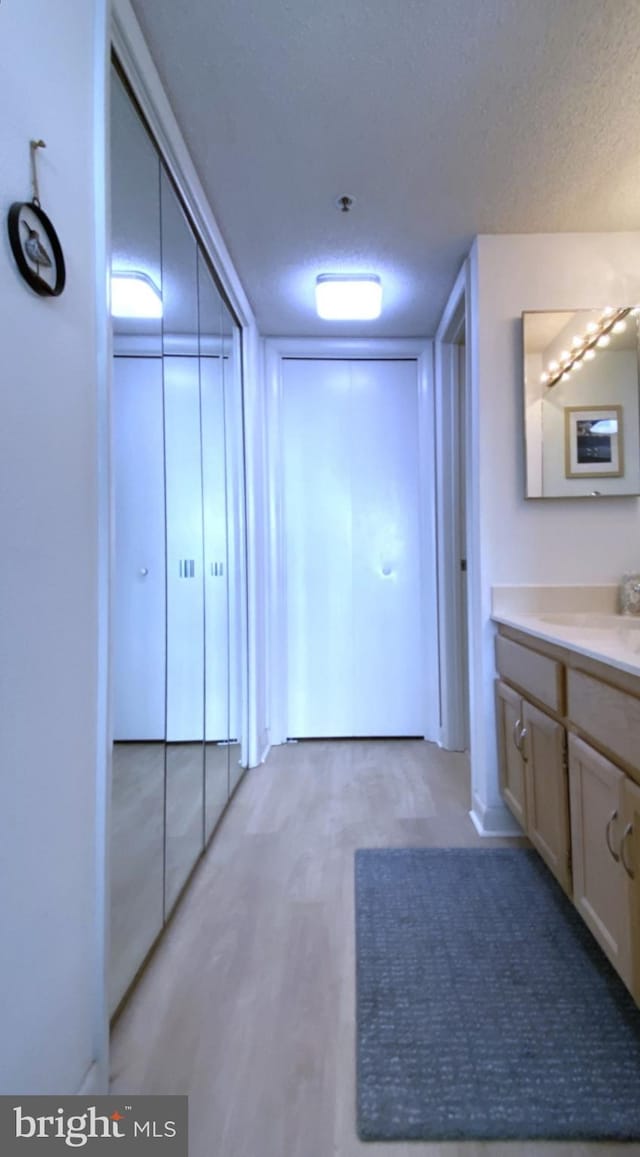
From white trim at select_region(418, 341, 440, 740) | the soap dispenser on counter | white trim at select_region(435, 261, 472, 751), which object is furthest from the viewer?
white trim at select_region(418, 341, 440, 740)

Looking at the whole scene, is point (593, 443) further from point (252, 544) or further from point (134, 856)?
point (134, 856)

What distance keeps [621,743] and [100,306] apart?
1.33m

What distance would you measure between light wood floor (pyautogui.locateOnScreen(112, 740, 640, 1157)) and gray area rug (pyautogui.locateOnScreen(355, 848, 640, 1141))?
0.03 meters

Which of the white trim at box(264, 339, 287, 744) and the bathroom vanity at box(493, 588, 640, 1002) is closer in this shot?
the bathroom vanity at box(493, 588, 640, 1002)

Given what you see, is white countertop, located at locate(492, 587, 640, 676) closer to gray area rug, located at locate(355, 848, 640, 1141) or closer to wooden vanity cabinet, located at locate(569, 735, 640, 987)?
wooden vanity cabinet, located at locate(569, 735, 640, 987)

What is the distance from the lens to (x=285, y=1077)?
39.5 inches

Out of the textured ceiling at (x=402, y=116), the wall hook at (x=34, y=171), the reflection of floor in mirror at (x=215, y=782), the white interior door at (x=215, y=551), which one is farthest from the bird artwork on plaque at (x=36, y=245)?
the reflection of floor in mirror at (x=215, y=782)

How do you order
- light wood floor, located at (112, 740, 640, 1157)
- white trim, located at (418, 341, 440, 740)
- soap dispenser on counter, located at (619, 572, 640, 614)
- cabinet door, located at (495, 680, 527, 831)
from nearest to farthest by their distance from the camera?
light wood floor, located at (112, 740, 640, 1157) → cabinet door, located at (495, 680, 527, 831) → soap dispenser on counter, located at (619, 572, 640, 614) → white trim, located at (418, 341, 440, 740)

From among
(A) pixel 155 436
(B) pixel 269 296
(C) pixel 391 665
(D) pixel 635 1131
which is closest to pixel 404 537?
(C) pixel 391 665

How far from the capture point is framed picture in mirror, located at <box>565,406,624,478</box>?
1.91 meters

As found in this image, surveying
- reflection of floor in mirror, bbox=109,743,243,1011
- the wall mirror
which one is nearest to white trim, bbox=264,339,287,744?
reflection of floor in mirror, bbox=109,743,243,1011

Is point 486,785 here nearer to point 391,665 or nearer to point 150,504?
point 391,665

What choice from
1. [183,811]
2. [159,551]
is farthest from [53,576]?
[183,811]

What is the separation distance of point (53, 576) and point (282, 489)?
2145 mm
